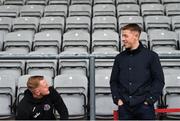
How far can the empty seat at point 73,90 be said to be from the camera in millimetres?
4801

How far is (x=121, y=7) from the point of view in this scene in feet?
27.4

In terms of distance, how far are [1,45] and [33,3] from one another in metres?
2.38

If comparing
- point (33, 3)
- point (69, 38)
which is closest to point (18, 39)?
point (69, 38)

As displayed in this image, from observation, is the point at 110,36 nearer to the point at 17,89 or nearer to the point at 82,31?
the point at 82,31

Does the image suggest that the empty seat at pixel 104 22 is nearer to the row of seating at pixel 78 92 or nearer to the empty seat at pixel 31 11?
the empty seat at pixel 31 11

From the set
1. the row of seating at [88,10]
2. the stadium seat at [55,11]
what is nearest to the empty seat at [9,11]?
the row of seating at [88,10]

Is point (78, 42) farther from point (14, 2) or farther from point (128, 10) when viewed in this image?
point (14, 2)

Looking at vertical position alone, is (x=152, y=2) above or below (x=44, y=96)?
above

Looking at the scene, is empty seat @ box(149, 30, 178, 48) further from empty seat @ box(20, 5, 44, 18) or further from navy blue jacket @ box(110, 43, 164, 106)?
navy blue jacket @ box(110, 43, 164, 106)

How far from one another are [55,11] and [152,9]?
7.10 ft

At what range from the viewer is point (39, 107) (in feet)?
11.5

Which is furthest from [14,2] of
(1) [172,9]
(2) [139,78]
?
(2) [139,78]

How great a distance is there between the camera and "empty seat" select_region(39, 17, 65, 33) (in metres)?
7.36

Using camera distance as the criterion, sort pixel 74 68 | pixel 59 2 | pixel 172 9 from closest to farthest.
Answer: pixel 74 68
pixel 172 9
pixel 59 2
